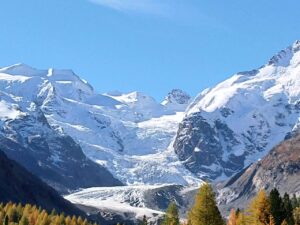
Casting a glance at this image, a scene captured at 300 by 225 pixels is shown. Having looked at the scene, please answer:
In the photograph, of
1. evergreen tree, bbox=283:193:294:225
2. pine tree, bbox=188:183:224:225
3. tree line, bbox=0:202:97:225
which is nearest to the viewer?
evergreen tree, bbox=283:193:294:225

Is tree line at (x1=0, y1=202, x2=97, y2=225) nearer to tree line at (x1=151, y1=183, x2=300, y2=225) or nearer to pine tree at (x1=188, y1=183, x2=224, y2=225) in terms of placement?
tree line at (x1=151, y1=183, x2=300, y2=225)

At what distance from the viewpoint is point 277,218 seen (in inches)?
2670

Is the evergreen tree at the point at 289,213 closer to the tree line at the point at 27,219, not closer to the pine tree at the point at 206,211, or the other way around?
the pine tree at the point at 206,211

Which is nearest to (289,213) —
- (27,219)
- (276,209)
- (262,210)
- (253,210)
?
(276,209)

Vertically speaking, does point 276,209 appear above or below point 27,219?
above

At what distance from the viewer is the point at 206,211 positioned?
73.9 meters

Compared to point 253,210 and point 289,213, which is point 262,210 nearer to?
point 253,210

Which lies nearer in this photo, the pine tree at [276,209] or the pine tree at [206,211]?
the pine tree at [276,209]

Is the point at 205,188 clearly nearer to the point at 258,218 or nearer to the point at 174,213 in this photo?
the point at 258,218

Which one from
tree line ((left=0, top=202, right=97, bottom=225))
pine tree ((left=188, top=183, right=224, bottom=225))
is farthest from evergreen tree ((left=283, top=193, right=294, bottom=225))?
tree line ((left=0, top=202, right=97, bottom=225))

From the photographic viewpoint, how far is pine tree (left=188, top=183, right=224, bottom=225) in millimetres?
73519

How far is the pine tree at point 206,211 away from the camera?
2894 inches

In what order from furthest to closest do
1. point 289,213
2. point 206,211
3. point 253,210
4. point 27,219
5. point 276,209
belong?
point 27,219, point 289,213, point 206,211, point 253,210, point 276,209

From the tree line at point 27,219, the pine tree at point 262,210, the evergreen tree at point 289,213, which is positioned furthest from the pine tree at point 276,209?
the tree line at point 27,219
